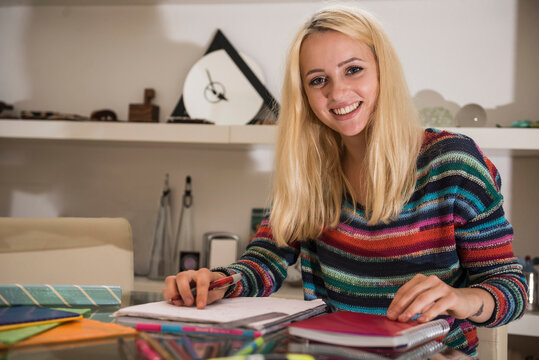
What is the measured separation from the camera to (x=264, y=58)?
8.62ft

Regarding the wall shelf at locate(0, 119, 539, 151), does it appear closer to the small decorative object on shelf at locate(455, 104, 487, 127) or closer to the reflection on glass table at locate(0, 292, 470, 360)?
the small decorative object on shelf at locate(455, 104, 487, 127)

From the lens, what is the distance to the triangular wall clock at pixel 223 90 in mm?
2578

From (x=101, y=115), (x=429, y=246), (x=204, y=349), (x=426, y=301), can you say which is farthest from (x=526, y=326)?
(x=101, y=115)

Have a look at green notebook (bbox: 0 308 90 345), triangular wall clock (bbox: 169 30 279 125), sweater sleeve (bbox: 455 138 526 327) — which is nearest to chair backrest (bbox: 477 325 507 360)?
sweater sleeve (bbox: 455 138 526 327)

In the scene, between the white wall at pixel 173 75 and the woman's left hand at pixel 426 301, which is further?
the white wall at pixel 173 75

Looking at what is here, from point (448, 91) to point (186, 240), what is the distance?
1.40 metres

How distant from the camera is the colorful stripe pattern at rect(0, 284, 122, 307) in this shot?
1.03 m

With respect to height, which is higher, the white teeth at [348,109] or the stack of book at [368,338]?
the white teeth at [348,109]

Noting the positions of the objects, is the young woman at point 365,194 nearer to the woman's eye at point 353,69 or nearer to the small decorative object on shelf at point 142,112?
the woman's eye at point 353,69

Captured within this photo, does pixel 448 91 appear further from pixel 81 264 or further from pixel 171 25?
pixel 81 264

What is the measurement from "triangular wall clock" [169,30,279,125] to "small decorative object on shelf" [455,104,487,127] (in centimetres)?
85

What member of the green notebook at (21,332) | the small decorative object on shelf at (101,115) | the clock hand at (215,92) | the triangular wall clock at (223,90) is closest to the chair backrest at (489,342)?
the green notebook at (21,332)

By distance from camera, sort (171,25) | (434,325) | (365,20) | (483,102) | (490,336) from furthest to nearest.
→ (171,25) < (483,102) < (490,336) < (365,20) < (434,325)

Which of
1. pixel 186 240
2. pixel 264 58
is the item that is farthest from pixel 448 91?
pixel 186 240
